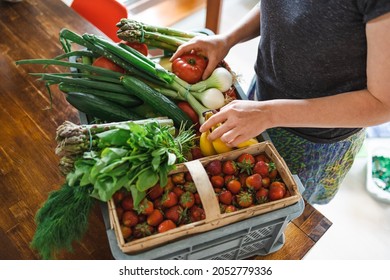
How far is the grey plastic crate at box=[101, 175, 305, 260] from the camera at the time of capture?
77cm

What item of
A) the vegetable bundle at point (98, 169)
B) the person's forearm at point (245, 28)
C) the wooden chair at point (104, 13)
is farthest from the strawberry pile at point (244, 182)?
the wooden chair at point (104, 13)

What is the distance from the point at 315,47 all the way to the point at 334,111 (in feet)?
0.52

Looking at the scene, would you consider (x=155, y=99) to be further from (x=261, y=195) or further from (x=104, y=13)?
(x=104, y=13)

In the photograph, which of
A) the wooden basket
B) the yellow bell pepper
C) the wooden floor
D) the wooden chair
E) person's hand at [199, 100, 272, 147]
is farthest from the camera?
the wooden floor

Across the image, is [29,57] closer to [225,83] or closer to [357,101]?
[225,83]

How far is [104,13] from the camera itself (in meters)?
1.52

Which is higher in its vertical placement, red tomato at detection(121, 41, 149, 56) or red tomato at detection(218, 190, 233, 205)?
red tomato at detection(121, 41, 149, 56)

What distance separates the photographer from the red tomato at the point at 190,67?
43.4 inches

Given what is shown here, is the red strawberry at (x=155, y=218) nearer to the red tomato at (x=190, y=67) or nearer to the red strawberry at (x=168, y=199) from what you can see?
the red strawberry at (x=168, y=199)

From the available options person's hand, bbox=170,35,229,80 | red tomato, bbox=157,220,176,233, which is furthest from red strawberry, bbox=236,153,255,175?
person's hand, bbox=170,35,229,80

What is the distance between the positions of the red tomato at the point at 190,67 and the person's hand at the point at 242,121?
→ 0.28m

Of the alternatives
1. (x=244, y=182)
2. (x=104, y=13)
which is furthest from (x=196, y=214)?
(x=104, y=13)

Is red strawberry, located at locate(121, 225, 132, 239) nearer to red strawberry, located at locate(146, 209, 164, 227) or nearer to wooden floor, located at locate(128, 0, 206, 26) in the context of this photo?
red strawberry, located at locate(146, 209, 164, 227)

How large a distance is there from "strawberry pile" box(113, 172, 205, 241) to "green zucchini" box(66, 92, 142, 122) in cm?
27
